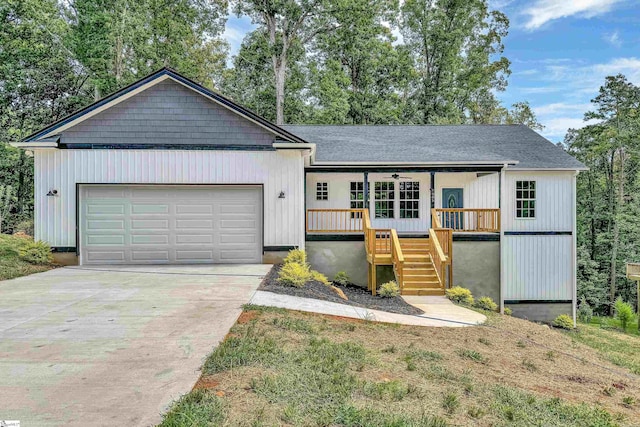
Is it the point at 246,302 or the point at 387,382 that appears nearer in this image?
the point at 387,382

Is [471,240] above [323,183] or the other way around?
the other way around

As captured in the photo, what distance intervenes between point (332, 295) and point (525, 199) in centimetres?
836

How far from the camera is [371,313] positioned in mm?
6812

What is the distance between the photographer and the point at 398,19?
2547cm

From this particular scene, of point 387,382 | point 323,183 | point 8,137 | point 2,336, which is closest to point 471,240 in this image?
point 323,183

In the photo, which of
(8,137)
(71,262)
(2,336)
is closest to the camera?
(2,336)

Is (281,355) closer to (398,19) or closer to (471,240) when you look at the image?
(471,240)

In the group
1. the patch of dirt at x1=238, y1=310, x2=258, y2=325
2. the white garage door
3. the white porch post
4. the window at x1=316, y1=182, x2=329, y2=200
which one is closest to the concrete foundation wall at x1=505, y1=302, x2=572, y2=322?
the white porch post

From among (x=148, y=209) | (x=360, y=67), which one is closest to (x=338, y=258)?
(x=148, y=209)

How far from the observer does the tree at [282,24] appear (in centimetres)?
2253

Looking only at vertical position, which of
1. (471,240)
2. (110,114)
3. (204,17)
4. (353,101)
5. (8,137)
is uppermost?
(204,17)

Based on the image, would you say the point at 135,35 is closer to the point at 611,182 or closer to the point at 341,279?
the point at 341,279

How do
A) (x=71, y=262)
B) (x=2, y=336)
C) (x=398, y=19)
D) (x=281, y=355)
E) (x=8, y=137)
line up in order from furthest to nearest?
1. (x=398, y=19)
2. (x=8, y=137)
3. (x=71, y=262)
4. (x=2, y=336)
5. (x=281, y=355)

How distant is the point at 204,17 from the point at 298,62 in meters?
7.39
